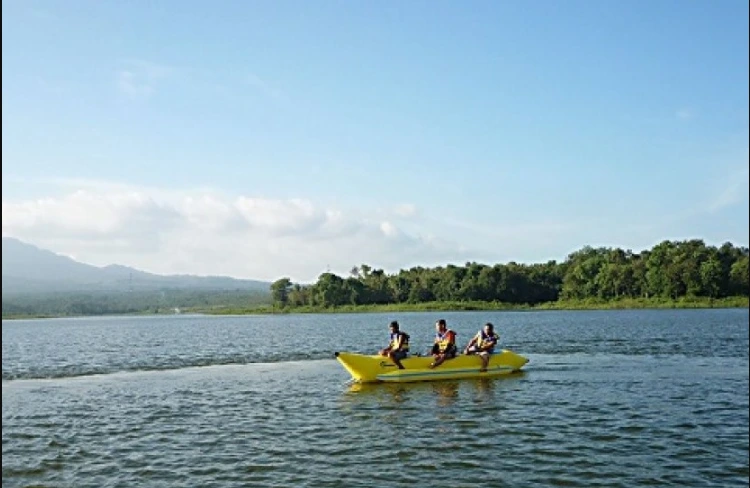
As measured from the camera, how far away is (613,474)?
1373 cm

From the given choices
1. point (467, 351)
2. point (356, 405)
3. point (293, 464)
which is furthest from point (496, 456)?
point (467, 351)

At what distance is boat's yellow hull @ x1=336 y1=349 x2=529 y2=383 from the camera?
2703 centimetres

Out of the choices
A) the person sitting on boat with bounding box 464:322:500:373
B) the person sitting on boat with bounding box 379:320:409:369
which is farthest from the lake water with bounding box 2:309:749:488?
the person sitting on boat with bounding box 464:322:500:373

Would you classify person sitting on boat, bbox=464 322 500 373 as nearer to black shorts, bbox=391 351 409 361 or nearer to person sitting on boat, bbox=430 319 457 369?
person sitting on boat, bbox=430 319 457 369

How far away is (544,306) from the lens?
127m

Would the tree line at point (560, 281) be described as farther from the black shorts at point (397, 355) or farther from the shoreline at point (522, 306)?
the black shorts at point (397, 355)

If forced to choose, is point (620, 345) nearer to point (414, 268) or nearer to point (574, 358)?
point (574, 358)

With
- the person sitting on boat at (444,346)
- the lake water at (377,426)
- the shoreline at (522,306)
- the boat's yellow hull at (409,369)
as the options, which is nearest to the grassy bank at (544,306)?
the shoreline at (522,306)

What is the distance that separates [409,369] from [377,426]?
348 inches

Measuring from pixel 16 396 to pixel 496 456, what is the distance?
18.9m

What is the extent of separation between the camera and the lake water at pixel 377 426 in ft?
46.0

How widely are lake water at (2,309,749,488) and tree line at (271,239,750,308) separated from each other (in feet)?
260

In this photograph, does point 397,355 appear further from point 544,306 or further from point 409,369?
point 544,306

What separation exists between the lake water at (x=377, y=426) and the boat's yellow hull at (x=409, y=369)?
684mm
